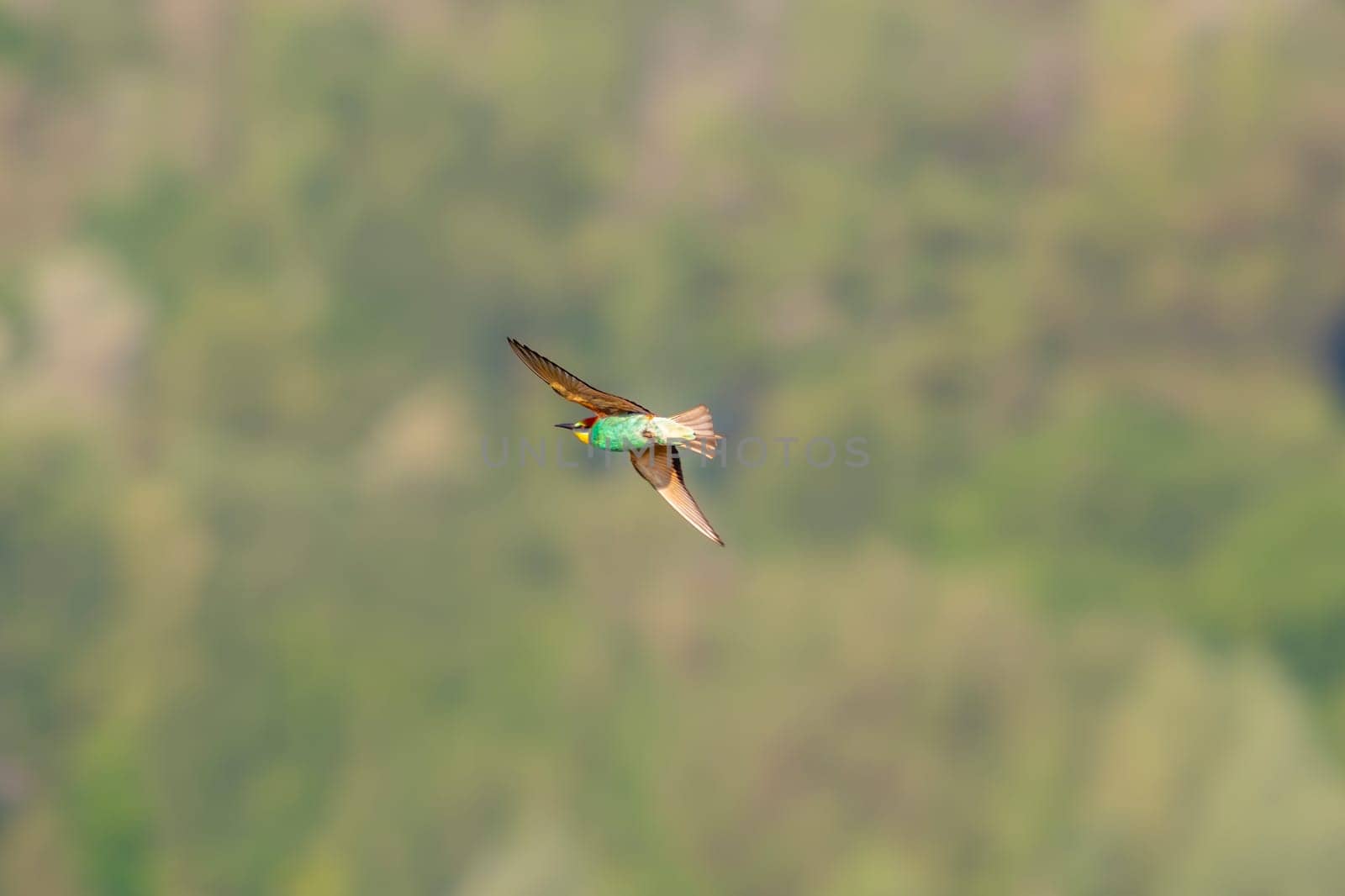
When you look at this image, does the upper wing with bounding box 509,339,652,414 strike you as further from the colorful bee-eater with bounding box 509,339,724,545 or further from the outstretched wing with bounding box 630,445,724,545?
the outstretched wing with bounding box 630,445,724,545

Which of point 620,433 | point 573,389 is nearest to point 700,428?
point 620,433

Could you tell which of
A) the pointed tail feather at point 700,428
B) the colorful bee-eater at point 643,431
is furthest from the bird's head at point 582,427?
the pointed tail feather at point 700,428

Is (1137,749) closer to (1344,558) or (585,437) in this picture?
(1344,558)

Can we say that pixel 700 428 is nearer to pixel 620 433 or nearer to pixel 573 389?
pixel 620 433

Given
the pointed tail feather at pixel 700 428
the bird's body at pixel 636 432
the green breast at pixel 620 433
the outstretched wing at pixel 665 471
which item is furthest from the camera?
the outstretched wing at pixel 665 471

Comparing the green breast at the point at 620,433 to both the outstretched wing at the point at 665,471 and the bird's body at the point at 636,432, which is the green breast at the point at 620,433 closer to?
the bird's body at the point at 636,432

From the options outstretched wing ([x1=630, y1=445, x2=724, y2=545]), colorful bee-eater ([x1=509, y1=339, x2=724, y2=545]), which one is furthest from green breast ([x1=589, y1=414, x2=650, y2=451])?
outstretched wing ([x1=630, y1=445, x2=724, y2=545])

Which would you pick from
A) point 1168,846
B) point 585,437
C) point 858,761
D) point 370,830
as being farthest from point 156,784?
point 585,437
